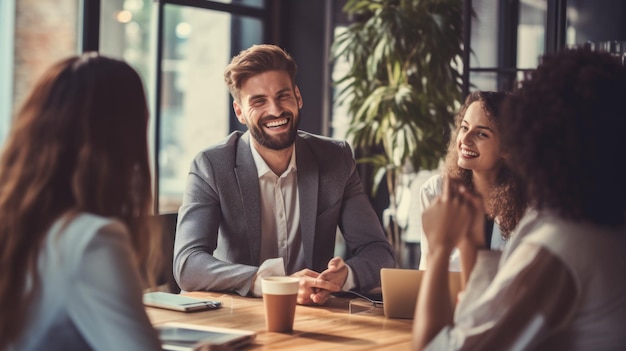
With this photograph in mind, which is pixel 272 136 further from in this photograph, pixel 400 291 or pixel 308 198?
pixel 400 291

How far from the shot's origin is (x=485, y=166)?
10.0ft

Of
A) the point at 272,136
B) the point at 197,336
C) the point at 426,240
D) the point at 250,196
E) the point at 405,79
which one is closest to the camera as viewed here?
the point at 197,336

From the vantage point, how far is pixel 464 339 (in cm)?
140

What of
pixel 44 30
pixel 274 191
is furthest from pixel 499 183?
pixel 44 30

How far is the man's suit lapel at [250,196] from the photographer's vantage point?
2.96 m

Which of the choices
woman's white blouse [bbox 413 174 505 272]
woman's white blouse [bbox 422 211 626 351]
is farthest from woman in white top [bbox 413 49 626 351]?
woman's white blouse [bbox 413 174 505 272]

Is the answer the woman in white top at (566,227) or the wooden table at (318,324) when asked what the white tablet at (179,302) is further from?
the woman in white top at (566,227)

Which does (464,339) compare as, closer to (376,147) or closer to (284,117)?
(284,117)

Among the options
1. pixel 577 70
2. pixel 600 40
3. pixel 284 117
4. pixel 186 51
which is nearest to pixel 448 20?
pixel 600 40

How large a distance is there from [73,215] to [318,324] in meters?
0.97

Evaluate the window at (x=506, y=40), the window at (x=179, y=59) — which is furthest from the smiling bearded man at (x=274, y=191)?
the window at (x=179, y=59)

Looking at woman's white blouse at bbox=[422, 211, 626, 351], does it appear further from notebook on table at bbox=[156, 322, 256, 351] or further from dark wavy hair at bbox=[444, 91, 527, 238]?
dark wavy hair at bbox=[444, 91, 527, 238]

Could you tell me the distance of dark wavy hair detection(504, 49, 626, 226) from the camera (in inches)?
52.9

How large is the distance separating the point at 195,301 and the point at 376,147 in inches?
149
